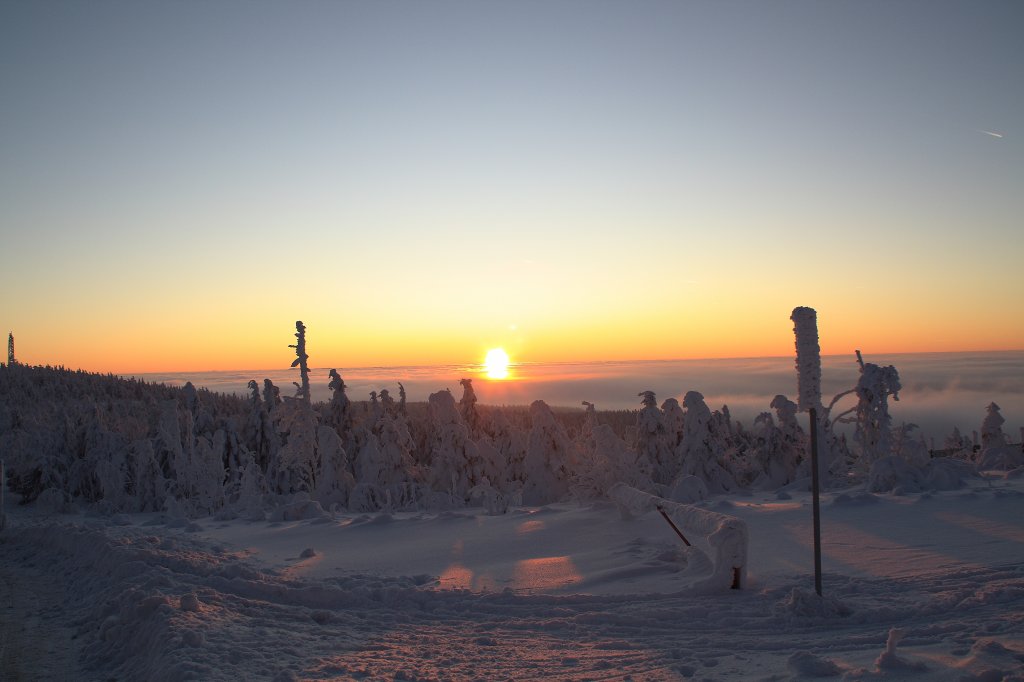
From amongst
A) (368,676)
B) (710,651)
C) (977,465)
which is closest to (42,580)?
(368,676)

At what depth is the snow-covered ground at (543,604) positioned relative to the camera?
6812 mm

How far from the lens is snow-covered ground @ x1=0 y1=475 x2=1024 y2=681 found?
22.4 ft

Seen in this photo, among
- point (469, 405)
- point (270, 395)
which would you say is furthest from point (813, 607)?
point (270, 395)

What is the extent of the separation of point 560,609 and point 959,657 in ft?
14.8

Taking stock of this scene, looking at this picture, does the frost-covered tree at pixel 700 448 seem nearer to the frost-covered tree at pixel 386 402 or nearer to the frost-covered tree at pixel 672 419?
the frost-covered tree at pixel 672 419

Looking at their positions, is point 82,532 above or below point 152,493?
above

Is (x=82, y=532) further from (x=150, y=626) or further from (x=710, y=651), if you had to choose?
(x=710, y=651)

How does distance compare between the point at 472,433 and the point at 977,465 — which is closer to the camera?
the point at 977,465

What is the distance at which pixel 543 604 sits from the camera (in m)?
9.27

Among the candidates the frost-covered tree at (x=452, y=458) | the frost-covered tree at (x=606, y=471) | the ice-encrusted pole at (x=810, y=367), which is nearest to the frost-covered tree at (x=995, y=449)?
the frost-covered tree at (x=606, y=471)

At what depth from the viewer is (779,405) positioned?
31516mm

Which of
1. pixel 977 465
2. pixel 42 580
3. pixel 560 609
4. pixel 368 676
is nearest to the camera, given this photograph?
pixel 368 676

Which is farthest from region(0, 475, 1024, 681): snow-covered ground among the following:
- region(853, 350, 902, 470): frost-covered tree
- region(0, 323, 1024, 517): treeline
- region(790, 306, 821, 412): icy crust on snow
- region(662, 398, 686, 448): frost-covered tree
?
region(662, 398, 686, 448): frost-covered tree

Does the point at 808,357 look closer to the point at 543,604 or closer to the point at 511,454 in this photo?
the point at 543,604
